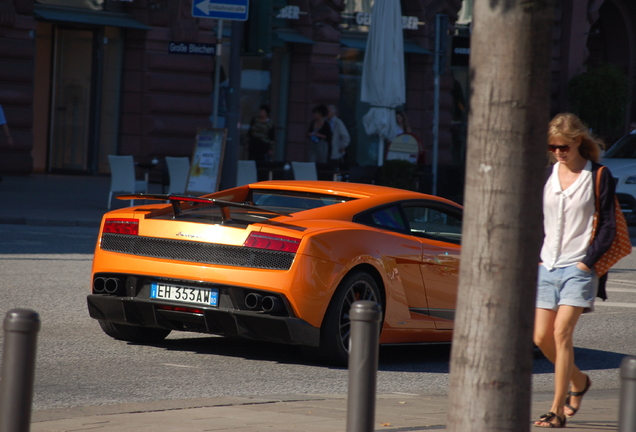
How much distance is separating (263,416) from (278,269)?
1549 millimetres

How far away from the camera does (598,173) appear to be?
5.82 meters

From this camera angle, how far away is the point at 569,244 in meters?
5.79

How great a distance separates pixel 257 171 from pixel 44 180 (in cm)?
501

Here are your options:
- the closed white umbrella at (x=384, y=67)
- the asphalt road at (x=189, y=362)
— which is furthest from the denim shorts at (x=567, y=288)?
the closed white umbrella at (x=384, y=67)

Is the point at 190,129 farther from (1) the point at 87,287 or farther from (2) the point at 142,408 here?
(2) the point at 142,408

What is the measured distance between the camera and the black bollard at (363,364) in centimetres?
409

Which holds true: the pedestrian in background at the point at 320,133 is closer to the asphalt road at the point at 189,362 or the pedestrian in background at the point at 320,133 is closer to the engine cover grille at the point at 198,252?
the asphalt road at the point at 189,362

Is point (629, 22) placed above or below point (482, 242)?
above

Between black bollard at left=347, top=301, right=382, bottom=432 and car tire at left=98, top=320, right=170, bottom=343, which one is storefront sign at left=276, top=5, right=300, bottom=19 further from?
black bollard at left=347, top=301, right=382, bottom=432

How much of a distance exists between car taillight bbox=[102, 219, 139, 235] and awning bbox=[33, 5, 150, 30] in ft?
52.3

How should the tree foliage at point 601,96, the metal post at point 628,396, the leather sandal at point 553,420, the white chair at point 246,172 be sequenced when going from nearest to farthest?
the metal post at point 628,396 → the leather sandal at point 553,420 → the white chair at point 246,172 → the tree foliage at point 601,96

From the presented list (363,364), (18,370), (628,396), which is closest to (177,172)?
(363,364)

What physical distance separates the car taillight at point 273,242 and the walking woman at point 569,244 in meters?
1.68

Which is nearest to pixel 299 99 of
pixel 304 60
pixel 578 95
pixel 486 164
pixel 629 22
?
pixel 304 60
